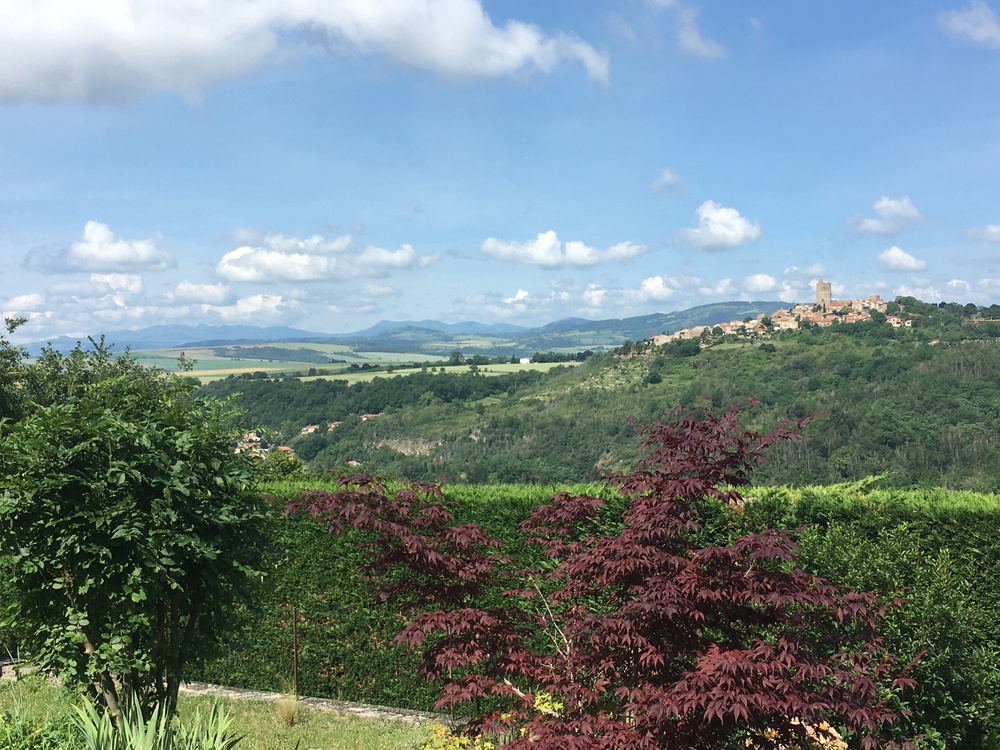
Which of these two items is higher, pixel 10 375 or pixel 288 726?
pixel 10 375

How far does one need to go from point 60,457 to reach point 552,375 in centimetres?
7070

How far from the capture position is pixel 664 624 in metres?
5.18

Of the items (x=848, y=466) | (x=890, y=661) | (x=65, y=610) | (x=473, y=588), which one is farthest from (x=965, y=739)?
(x=848, y=466)

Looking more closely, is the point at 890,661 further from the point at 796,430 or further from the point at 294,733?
the point at 294,733

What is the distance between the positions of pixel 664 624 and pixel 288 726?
522 centimetres

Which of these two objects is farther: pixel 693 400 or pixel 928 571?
pixel 693 400

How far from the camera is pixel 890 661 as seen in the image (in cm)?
561

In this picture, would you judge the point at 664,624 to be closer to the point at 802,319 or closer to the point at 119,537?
the point at 119,537

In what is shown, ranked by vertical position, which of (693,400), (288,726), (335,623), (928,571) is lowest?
(288,726)

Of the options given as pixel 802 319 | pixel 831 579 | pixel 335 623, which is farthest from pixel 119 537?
pixel 802 319

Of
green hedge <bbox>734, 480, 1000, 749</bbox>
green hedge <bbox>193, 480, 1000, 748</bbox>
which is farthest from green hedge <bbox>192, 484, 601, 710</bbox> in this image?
green hedge <bbox>734, 480, 1000, 749</bbox>

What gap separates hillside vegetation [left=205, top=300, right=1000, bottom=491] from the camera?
34.6m

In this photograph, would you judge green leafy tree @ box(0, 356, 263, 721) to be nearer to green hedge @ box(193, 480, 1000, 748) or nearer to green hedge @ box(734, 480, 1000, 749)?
green hedge @ box(193, 480, 1000, 748)

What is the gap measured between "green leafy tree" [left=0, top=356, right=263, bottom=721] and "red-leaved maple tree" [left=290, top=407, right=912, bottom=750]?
89 centimetres
